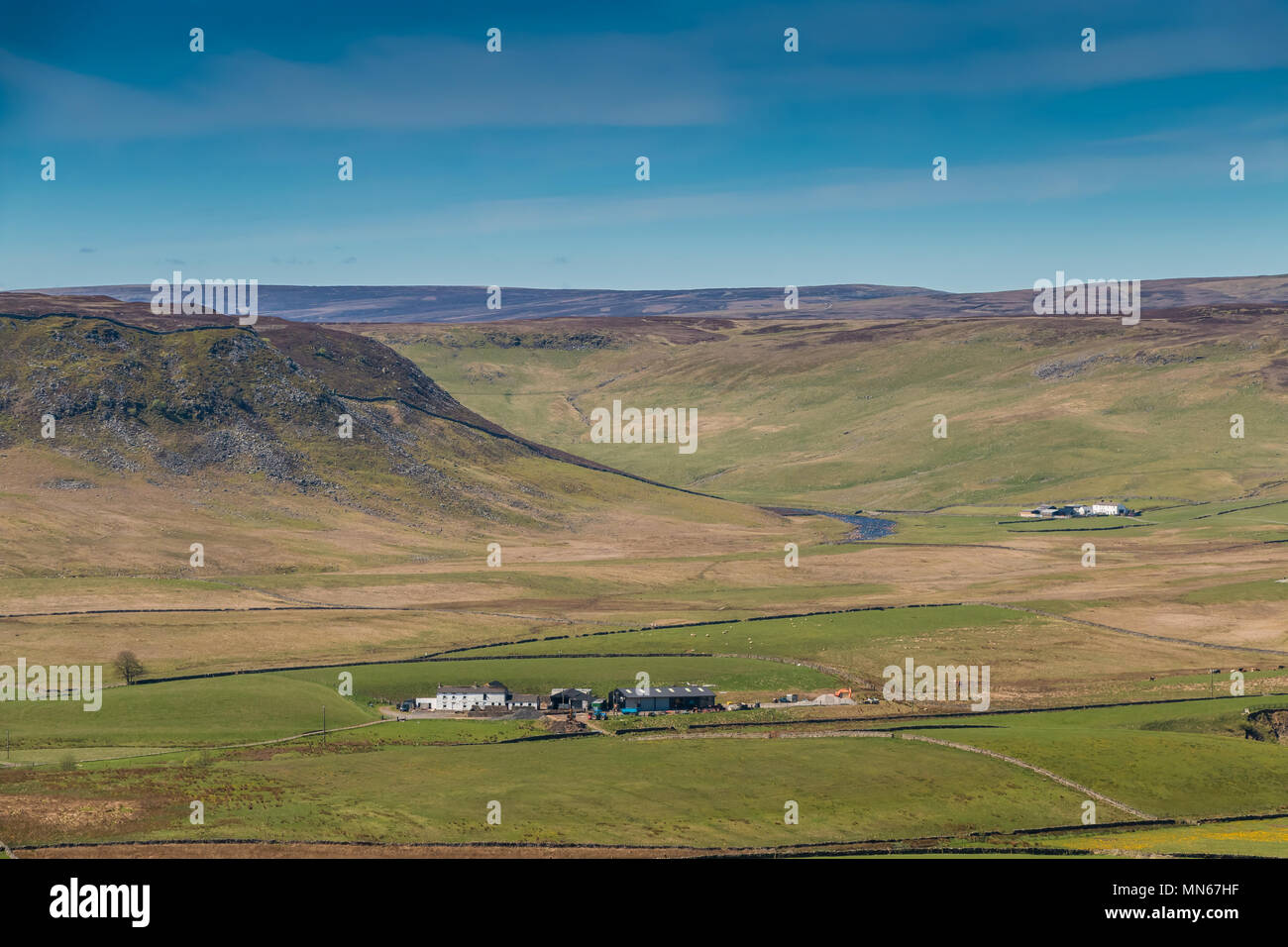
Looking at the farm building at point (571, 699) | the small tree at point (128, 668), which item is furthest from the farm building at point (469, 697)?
the small tree at point (128, 668)

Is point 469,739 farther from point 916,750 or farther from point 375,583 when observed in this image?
point 375,583

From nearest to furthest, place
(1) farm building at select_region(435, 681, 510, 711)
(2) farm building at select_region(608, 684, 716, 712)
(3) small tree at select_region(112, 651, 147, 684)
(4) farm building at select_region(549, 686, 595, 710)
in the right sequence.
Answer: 1. (1) farm building at select_region(435, 681, 510, 711)
2. (2) farm building at select_region(608, 684, 716, 712)
3. (4) farm building at select_region(549, 686, 595, 710)
4. (3) small tree at select_region(112, 651, 147, 684)

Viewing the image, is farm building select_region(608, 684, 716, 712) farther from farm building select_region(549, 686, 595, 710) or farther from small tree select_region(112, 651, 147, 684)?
small tree select_region(112, 651, 147, 684)

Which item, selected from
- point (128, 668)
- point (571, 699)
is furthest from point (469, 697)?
point (128, 668)

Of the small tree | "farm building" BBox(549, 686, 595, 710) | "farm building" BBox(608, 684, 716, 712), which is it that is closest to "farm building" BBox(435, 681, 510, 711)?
"farm building" BBox(549, 686, 595, 710)

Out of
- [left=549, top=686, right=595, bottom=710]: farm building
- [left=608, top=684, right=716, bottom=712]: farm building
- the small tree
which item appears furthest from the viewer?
the small tree

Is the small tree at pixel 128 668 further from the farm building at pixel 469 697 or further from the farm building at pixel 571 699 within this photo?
the farm building at pixel 571 699

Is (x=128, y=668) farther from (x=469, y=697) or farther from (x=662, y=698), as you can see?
(x=662, y=698)
